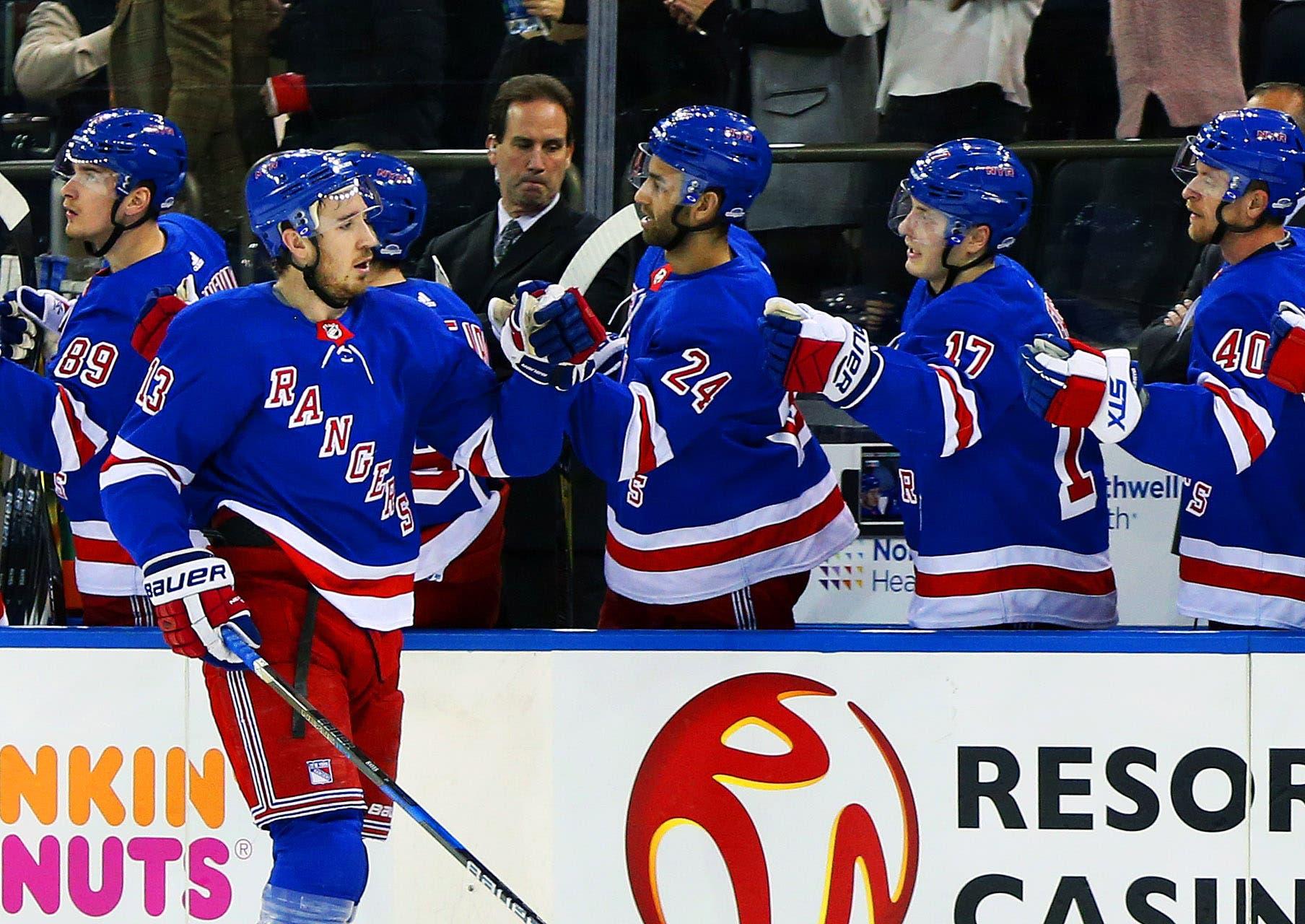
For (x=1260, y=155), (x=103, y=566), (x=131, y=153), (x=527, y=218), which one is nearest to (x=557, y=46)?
(x=527, y=218)

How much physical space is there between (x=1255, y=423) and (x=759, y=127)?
180 cm

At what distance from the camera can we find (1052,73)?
4430 mm

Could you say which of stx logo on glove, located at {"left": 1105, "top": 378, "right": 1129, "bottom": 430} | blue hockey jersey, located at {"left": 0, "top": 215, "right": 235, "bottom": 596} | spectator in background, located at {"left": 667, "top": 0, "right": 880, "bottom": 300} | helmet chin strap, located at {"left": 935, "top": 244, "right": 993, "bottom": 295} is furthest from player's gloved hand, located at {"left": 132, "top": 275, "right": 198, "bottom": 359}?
spectator in background, located at {"left": 667, "top": 0, "right": 880, "bottom": 300}

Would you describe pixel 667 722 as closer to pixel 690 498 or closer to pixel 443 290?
pixel 690 498

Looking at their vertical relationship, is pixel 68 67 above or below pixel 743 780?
above

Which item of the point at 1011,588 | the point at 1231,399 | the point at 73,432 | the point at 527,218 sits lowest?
the point at 1011,588

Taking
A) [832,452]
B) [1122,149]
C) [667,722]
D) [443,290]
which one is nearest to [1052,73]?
[1122,149]

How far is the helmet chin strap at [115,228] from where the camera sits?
139 inches

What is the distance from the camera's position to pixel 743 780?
9.89 feet

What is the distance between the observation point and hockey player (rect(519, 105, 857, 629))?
10.3 feet

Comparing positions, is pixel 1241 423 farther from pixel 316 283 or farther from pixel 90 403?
pixel 90 403

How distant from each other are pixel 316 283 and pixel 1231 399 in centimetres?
146

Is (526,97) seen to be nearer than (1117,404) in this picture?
No

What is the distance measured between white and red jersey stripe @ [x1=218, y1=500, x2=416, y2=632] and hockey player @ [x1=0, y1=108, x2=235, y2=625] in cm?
71
